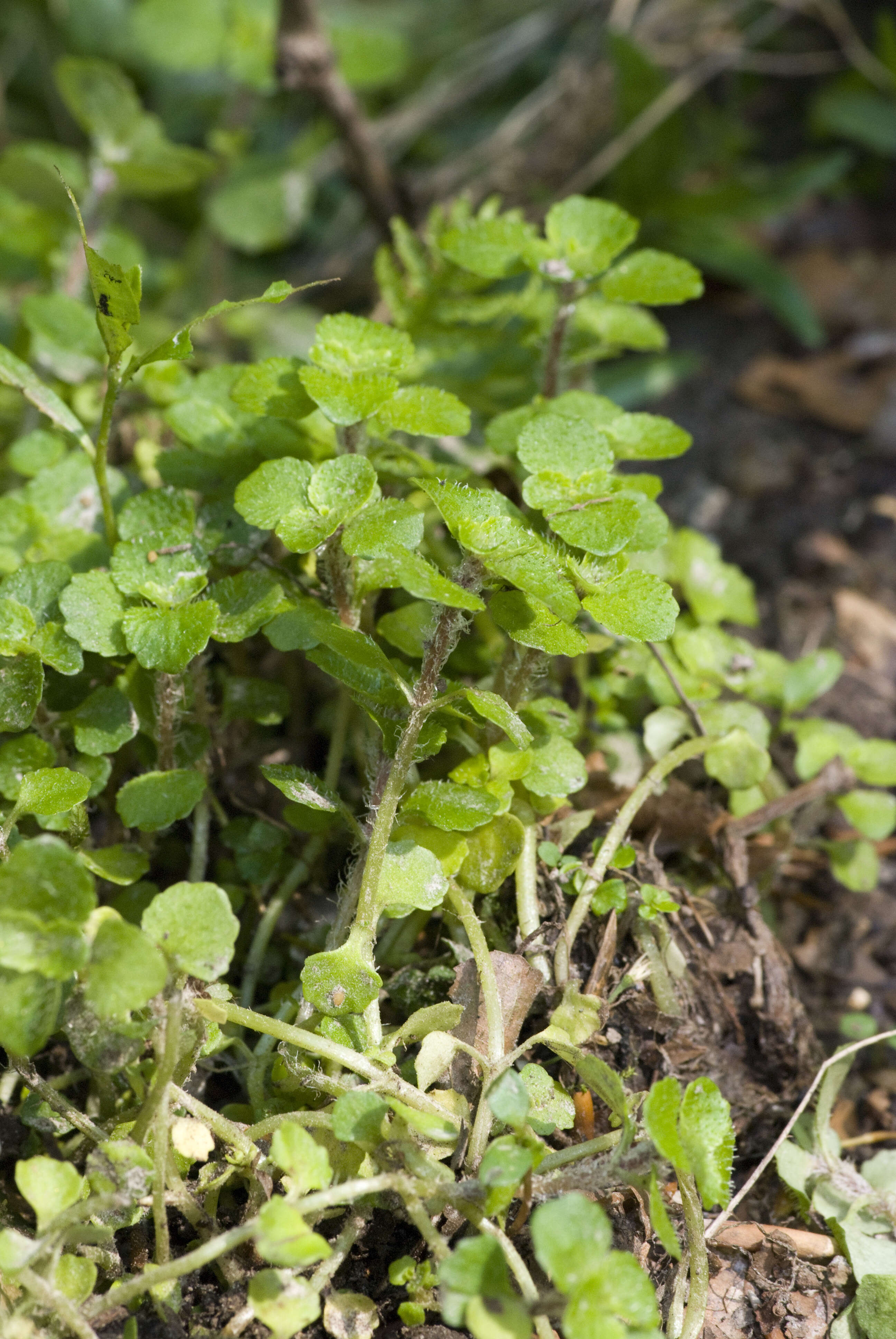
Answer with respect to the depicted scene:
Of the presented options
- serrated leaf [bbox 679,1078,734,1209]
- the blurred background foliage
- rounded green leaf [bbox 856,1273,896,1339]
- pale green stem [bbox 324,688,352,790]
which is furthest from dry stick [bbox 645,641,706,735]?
the blurred background foliage

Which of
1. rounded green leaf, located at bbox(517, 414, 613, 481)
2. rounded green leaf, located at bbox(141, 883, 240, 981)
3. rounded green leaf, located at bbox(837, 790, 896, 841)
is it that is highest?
rounded green leaf, located at bbox(517, 414, 613, 481)

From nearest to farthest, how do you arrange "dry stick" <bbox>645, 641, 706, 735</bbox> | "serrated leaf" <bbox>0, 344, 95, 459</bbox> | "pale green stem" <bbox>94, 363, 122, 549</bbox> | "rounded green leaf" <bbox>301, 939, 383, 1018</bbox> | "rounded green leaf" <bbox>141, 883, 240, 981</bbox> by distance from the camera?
1. "rounded green leaf" <bbox>141, 883, 240, 981</bbox>
2. "rounded green leaf" <bbox>301, 939, 383, 1018</bbox>
3. "pale green stem" <bbox>94, 363, 122, 549</bbox>
4. "serrated leaf" <bbox>0, 344, 95, 459</bbox>
5. "dry stick" <bbox>645, 641, 706, 735</bbox>

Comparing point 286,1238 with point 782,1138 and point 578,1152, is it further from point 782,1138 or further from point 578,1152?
point 782,1138

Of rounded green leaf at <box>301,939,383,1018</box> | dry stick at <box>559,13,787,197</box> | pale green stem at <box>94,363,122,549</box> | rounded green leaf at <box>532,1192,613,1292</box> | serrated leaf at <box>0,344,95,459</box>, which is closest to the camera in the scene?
rounded green leaf at <box>532,1192,613,1292</box>

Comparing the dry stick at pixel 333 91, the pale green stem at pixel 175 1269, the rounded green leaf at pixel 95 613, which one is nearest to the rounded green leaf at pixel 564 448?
the rounded green leaf at pixel 95 613

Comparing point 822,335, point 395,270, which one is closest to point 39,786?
point 395,270

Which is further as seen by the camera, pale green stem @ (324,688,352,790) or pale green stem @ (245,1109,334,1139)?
pale green stem @ (324,688,352,790)

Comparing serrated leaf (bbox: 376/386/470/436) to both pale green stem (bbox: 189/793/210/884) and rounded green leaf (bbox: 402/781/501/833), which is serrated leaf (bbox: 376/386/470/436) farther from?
pale green stem (bbox: 189/793/210/884)

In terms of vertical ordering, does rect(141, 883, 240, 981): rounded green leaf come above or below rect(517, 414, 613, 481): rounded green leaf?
below
